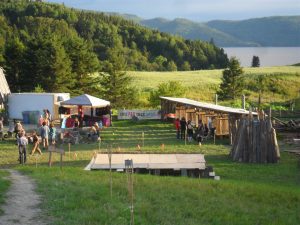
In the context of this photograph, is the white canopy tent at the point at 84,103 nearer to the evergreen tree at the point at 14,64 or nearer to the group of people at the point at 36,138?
the group of people at the point at 36,138

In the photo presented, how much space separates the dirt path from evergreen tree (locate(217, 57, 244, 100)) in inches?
2105

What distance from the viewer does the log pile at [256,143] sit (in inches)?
952

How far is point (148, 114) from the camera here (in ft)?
138

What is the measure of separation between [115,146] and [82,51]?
2680 centimetres

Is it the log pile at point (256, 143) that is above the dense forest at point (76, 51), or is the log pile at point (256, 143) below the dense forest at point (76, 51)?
below

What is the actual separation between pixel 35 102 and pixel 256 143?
764 inches

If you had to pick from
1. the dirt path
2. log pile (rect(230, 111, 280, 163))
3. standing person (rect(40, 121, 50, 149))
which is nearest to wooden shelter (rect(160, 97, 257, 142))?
log pile (rect(230, 111, 280, 163))

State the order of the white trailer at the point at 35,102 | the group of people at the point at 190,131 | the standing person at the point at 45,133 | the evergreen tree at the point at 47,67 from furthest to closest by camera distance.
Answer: the evergreen tree at the point at 47,67 → the white trailer at the point at 35,102 → the group of people at the point at 190,131 → the standing person at the point at 45,133

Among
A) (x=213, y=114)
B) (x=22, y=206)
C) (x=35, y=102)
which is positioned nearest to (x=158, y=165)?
(x=22, y=206)

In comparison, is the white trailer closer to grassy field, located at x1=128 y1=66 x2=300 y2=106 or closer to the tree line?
the tree line

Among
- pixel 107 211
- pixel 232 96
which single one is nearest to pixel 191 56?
pixel 232 96

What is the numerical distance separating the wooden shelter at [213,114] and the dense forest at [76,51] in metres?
12.5

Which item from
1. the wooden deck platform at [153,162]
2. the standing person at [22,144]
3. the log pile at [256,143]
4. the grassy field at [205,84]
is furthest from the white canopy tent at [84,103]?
the grassy field at [205,84]

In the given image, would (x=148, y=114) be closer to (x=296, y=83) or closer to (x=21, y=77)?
(x=21, y=77)
